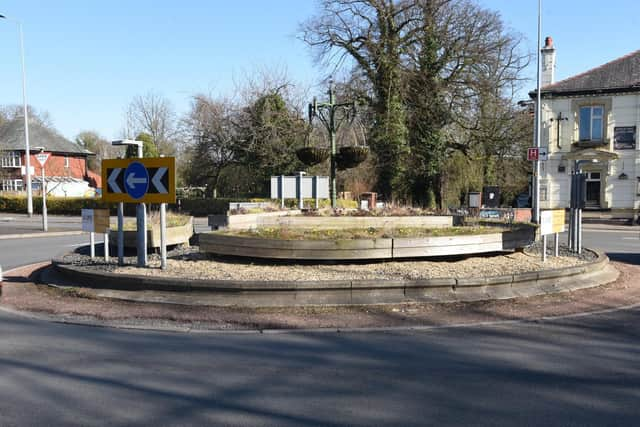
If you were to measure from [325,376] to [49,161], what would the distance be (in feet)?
213

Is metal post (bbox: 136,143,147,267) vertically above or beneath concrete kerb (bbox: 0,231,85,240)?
above

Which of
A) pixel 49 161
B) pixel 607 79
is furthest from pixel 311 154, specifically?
pixel 49 161

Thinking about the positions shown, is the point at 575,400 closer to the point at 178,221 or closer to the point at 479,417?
the point at 479,417

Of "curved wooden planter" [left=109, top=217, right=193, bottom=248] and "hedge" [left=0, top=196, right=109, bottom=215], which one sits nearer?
"curved wooden planter" [left=109, top=217, right=193, bottom=248]

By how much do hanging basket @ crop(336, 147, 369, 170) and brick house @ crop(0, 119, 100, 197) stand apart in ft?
164

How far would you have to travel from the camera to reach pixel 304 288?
326 inches

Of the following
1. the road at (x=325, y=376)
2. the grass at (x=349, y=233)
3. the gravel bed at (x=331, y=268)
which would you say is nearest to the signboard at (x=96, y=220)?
the gravel bed at (x=331, y=268)

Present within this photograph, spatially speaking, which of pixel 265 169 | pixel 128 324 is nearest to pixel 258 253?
pixel 128 324

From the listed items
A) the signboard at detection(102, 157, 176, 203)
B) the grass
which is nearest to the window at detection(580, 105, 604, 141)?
the grass

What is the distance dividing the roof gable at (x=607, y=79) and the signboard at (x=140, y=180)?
30.0 metres

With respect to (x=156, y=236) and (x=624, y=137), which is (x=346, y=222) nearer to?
(x=156, y=236)

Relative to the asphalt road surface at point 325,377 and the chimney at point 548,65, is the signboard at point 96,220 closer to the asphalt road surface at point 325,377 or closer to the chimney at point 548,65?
the asphalt road surface at point 325,377

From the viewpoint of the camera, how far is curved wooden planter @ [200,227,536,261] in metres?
9.46

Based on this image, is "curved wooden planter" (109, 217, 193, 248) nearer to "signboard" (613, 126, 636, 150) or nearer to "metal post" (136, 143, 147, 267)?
"metal post" (136, 143, 147, 267)
